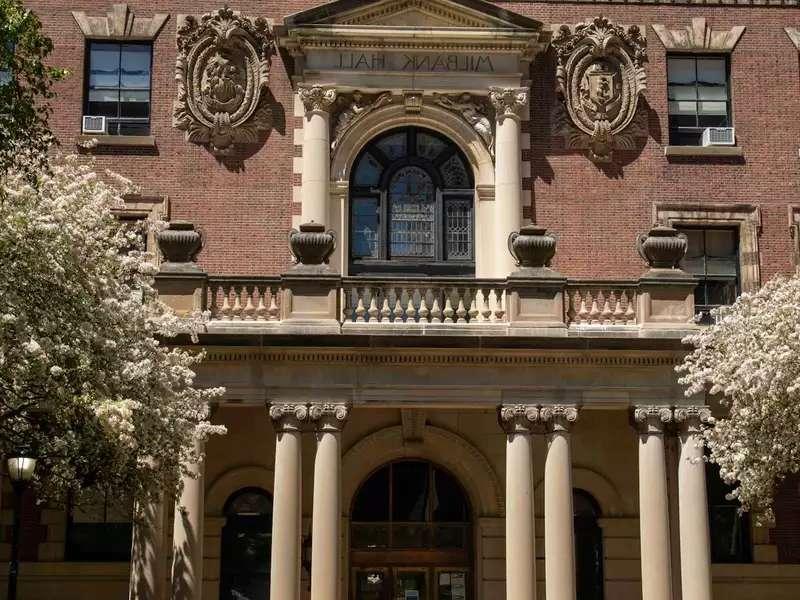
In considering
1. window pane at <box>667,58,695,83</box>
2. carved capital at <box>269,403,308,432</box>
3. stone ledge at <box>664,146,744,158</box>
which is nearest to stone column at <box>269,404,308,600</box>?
carved capital at <box>269,403,308,432</box>

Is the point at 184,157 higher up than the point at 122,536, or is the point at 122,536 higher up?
the point at 184,157

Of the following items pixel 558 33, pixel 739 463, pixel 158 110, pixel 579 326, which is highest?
pixel 558 33

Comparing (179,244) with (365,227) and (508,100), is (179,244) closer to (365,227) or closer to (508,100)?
(365,227)

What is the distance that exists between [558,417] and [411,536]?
4719mm

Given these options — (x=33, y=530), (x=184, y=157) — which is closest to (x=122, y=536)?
(x=33, y=530)

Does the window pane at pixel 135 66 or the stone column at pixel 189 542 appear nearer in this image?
the stone column at pixel 189 542

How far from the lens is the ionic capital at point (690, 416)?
2083 centimetres

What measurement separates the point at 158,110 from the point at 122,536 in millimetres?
8085

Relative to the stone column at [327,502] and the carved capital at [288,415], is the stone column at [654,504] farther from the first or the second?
the carved capital at [288,415]

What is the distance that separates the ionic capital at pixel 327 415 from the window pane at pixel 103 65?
8.51 metres

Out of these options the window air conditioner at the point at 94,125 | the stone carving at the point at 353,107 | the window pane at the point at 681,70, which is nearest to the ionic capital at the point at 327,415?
the stone carving at the point at 353,107

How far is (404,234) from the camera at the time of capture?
969 inches

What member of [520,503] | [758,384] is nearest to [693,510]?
[520,503]

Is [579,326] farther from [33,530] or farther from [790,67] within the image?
[33,530]
